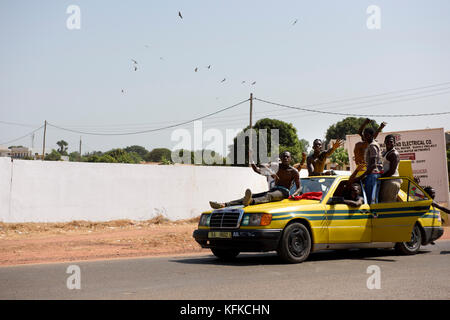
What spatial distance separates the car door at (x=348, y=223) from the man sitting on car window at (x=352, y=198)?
0.08m

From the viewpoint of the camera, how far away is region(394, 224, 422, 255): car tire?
434 inches

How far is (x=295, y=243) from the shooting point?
30.5 feet

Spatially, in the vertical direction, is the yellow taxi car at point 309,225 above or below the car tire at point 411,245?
above

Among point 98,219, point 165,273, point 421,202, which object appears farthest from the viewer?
point 98,219

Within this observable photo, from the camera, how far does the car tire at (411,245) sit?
11031mm

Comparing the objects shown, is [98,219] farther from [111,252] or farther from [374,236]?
[374,236]

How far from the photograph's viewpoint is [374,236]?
10.2 meters

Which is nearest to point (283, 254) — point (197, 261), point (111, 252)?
point (197, 261)

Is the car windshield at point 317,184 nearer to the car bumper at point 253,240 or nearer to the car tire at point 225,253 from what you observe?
the car bumper at point 253,240

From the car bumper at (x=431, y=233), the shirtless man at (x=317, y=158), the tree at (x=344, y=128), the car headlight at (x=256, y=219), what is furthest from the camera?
the tree at (x=344, y=128)

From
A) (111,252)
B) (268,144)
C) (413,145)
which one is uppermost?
(268,144)

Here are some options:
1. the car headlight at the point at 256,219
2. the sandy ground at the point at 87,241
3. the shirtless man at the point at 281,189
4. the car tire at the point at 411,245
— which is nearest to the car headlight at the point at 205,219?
the shirtless man at the point at 281,189

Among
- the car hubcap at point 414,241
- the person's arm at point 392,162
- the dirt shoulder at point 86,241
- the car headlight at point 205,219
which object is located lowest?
the dirt shoulder at point 86,241
